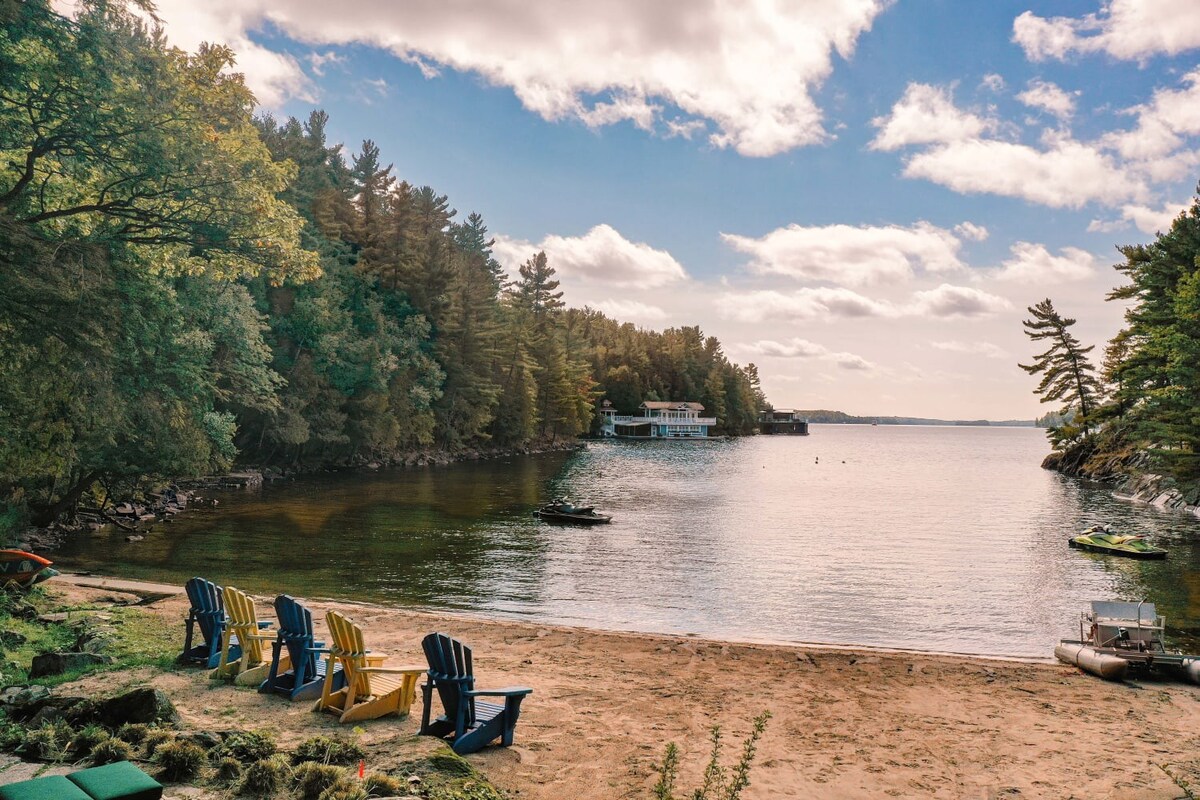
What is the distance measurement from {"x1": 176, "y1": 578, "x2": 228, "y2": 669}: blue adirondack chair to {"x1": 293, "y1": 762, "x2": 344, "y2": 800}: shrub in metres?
4.94

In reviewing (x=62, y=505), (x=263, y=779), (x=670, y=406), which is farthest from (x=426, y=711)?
(x=670, y=406)

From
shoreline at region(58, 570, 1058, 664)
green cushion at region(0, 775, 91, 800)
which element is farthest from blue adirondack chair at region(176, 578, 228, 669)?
shoreline at region(58, 570, 1058, 664)

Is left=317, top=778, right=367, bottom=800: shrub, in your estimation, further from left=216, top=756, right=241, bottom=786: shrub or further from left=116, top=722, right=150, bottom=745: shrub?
left=116, top=722, right=150, bottom=745: shrub

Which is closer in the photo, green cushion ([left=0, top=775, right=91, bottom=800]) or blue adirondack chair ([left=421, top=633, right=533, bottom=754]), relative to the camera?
green cushion ([left=0, top=775, right=91, bottom=800])

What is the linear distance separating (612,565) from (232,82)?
64.5 ft

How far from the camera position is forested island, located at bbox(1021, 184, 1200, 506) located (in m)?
38.6

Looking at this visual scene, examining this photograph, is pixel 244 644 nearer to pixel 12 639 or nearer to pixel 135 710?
pixel 135 710

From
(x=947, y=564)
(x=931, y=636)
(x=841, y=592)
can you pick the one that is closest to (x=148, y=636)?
(x=931, y=636)

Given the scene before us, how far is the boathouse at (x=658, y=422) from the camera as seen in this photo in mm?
153375

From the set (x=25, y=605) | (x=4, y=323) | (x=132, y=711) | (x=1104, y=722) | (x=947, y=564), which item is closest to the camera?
(x=132, y=711)

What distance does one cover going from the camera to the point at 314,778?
6422 mm

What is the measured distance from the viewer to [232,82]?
1823 centimetres

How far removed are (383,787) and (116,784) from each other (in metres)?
2.06

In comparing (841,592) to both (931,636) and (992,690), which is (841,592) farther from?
(992,690)
